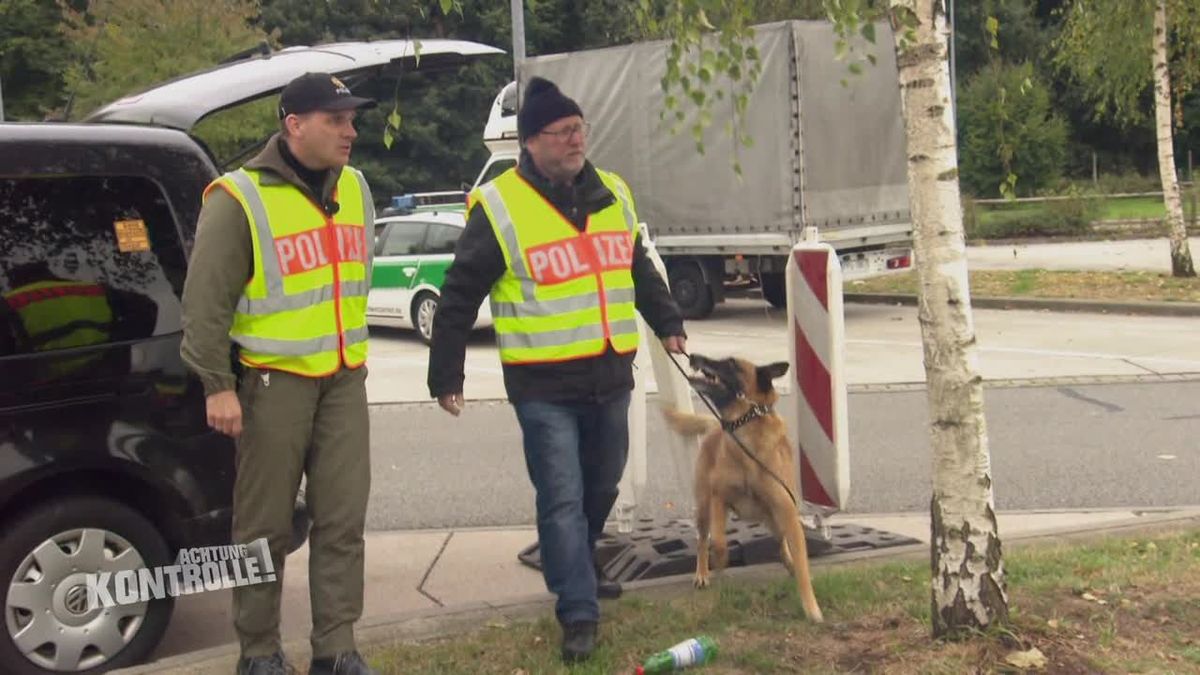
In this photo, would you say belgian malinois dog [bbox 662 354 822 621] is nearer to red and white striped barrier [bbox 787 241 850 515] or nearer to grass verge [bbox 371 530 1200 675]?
grass verge [bbox 371 530 1200 675]

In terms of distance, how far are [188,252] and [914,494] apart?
4.25m

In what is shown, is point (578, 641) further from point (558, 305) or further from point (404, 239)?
point (404, 239)

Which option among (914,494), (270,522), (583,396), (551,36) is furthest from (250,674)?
(551,36)

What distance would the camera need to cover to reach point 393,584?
18.5 feet

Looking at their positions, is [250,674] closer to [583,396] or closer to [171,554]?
[171,554]

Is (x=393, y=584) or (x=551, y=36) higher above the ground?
(x=551, y=36)

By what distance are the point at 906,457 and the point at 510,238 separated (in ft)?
14.8

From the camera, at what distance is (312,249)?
3.96 m

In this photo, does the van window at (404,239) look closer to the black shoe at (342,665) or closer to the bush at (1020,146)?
the black shoe at (342,665)

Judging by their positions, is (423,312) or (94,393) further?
(423,312)

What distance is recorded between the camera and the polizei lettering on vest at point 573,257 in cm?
427

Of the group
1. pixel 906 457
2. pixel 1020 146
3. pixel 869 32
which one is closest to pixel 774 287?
pixel 906 457

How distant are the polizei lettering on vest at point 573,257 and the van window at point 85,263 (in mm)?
1330

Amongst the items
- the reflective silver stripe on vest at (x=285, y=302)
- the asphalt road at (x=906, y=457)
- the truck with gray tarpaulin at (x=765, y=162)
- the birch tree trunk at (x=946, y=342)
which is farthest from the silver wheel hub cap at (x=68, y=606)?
the truck with gray tarpaulin at (x=765, y=162)
